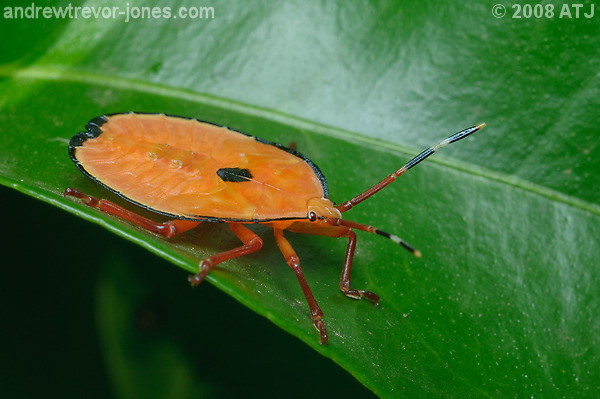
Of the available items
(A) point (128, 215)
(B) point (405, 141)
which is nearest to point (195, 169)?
(A) point (128, 215)

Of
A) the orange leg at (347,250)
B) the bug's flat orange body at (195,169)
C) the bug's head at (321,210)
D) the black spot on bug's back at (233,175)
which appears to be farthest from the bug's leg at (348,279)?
the black spot on bug's back at (233,175)

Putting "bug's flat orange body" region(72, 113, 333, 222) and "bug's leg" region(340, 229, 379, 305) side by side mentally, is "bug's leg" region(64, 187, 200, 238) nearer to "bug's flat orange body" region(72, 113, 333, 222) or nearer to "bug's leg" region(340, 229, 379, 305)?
"bug's flat orange body" region(72, 113, 333, 222)

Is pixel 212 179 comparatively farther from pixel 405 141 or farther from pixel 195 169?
pixel 405 141

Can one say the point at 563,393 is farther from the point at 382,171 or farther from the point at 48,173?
the point at 48,173

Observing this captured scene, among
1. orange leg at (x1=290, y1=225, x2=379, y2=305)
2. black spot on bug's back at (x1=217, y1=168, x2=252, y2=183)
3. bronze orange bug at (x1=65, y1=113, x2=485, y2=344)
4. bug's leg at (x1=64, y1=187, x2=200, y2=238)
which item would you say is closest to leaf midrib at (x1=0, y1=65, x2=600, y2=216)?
bronze orange bug at (x1=65, y1=113, x2=485, y2=344)

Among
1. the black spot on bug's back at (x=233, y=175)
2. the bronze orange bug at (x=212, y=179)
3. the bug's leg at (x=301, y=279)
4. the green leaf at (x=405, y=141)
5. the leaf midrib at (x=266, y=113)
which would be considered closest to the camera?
the bug's leg at (x=301, y=279)

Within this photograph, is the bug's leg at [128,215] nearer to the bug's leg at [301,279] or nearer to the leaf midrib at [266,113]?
the bug's leg at [301,279]
